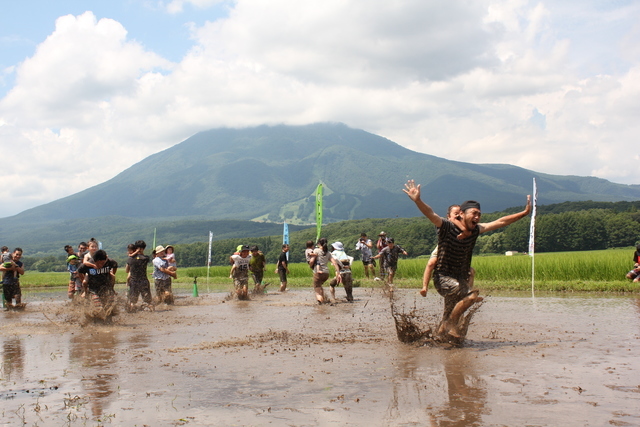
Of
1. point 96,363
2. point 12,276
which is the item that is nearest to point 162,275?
point 12,276

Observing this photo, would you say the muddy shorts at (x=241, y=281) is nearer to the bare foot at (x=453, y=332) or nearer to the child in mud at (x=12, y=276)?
the child in mud at (x=12, y=276)

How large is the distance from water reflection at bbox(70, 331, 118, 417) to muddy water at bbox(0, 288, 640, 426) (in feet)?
0.09

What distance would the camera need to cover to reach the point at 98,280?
41.7ft

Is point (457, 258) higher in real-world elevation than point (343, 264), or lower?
higher

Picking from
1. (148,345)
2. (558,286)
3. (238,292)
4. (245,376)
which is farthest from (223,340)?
(558,286)

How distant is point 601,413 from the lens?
215 inches

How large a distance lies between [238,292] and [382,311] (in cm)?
656

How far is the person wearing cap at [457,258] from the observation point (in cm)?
864

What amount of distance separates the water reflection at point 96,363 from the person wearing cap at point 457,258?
14.7 ft

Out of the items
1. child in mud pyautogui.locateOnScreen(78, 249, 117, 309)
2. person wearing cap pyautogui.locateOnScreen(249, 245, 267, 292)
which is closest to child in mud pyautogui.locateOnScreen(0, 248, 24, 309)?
child in mud pyautogui.locateOnScreen(78, 249, 117, 309)

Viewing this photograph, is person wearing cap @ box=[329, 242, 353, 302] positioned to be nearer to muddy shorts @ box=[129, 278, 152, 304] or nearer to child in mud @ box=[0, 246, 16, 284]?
muddy shorts @ box=[129, 278, 152, 304]

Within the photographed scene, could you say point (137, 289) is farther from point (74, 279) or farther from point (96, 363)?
point (96, 363)

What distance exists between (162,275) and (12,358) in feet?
27.7

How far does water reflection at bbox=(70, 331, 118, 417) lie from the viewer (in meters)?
6.45
